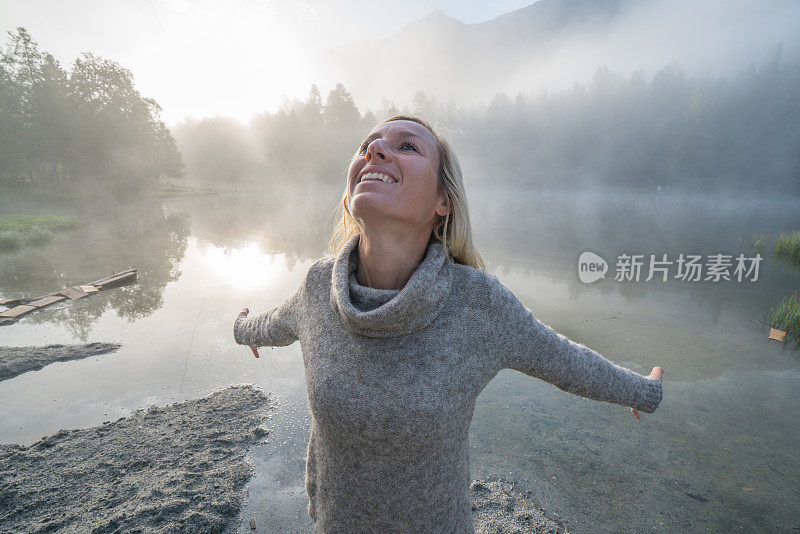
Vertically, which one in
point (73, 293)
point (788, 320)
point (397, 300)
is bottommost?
point (73, 293)

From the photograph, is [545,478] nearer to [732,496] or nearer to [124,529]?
[732,496]

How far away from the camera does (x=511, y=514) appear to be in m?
2.73

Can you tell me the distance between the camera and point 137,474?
285cm

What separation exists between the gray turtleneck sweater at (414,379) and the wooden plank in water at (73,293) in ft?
27.5

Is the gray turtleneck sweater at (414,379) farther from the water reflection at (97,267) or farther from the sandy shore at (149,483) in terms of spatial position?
the water reflection at (97,267)

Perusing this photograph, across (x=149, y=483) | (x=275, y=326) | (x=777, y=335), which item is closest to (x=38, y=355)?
(x=149, y=483)

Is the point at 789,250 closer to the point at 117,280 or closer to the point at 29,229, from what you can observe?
the point at 117,280

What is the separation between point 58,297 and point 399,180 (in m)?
8.94

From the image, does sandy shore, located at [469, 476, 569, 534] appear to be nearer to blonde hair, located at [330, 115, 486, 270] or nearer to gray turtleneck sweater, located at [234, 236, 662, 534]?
gray turtleneck sweater, located at [234, 236, 662, 534]

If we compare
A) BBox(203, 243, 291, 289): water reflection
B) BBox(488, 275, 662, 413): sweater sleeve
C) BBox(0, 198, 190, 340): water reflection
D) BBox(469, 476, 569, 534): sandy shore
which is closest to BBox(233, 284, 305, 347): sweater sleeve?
BBox(488, 275, 662, 413): sweater sleeve

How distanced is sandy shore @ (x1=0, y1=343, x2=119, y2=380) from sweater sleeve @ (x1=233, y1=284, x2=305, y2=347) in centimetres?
458

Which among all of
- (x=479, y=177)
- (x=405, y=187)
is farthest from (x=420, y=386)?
(x=479, y=177)

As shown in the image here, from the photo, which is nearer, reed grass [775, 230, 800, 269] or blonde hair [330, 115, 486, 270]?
blonde hair [330, 115, 486, 270]

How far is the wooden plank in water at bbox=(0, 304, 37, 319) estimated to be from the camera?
611 centimetres
